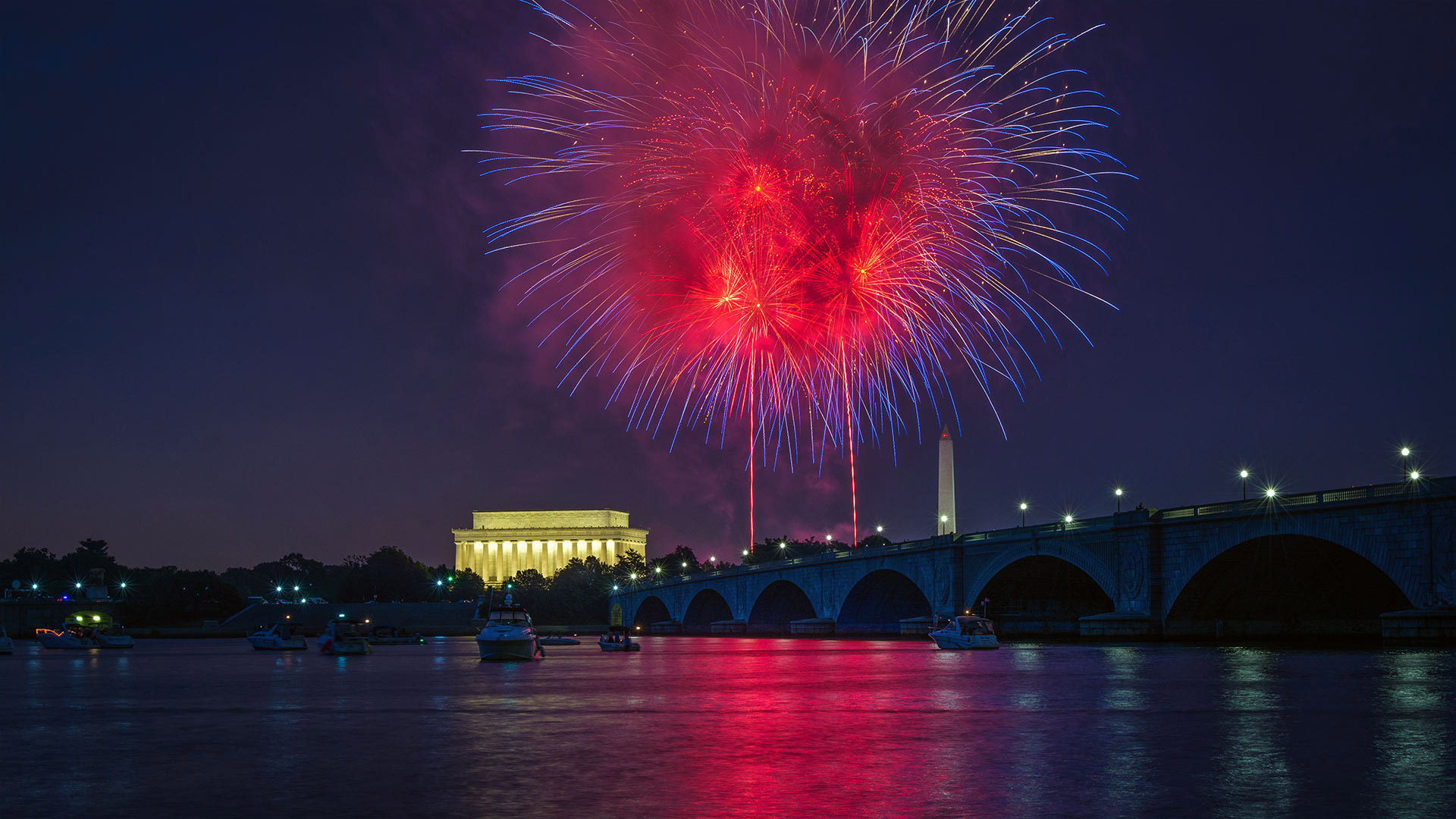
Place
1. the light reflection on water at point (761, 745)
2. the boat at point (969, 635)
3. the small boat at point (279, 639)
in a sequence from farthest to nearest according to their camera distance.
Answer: the small boat at point (279, 639)
the boat at point (969, 635)
the light reflection on water at point (761, 745)

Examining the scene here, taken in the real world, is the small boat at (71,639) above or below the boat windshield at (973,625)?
below

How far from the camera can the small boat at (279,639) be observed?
101 meters

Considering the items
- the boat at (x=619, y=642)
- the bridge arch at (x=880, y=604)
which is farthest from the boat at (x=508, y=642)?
the bridge arch at (x=880, y=604)

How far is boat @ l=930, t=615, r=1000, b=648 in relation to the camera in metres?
80.6

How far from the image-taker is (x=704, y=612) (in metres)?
190

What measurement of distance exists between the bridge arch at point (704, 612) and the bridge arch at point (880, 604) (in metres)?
41.0

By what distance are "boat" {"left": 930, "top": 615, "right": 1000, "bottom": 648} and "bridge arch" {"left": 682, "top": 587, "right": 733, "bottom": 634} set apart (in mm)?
94224

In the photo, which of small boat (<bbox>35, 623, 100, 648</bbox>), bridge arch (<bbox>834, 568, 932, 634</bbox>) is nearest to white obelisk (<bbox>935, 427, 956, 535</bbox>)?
bridge arch (<bbox>834, 568, 932, 634</bbox>)

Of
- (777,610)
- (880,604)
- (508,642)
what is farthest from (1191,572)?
(777,610)

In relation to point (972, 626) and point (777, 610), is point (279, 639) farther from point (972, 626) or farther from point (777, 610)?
point (777, 610)

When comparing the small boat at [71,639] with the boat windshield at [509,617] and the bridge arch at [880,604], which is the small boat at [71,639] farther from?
the bridge arch at [880,604]

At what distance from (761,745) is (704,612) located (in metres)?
166

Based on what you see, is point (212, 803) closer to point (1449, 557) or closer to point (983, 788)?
point (983, 788)

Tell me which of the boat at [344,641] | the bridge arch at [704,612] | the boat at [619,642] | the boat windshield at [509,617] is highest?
the boat windshield at [509,617]
